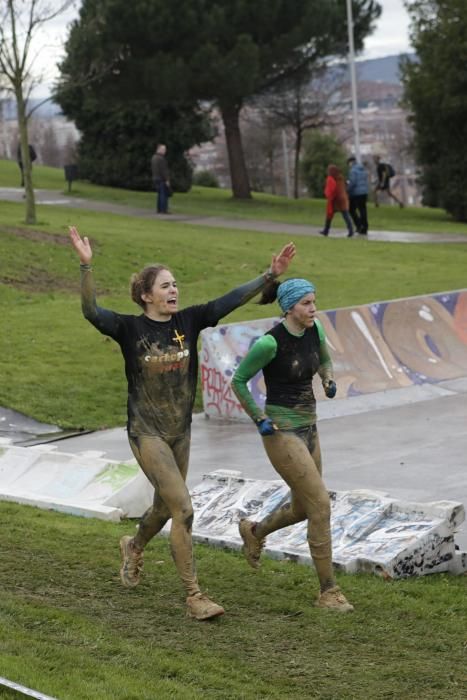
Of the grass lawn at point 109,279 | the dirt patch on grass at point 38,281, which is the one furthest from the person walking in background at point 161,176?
the dirt patch on grass at point 38,281

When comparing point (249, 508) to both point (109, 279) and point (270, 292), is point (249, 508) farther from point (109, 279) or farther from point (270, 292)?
point (109, 279)

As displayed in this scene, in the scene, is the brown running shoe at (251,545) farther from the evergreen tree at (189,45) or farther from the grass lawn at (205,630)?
the evergreen tree at (189,45)

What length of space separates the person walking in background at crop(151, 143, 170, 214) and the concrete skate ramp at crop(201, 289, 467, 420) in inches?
630

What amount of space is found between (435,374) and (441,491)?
6.02m

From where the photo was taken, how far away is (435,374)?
1606 centimetres

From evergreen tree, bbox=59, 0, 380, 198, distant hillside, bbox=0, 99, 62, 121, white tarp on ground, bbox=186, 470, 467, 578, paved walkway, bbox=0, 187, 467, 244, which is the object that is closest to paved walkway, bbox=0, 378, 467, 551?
white tarp on ground, bbox=186, 470, 467, 578

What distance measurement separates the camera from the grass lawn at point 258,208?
34956 millimetres

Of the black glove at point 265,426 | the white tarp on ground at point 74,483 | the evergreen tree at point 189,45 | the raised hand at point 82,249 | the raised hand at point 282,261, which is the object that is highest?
the evergreen tree at point 189,45

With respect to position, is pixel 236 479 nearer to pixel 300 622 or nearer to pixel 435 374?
pixel 300 622

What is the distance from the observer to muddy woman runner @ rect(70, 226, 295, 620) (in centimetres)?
683

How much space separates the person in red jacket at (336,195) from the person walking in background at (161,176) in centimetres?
496

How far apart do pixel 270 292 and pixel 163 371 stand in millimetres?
793

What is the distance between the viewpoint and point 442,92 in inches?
1464

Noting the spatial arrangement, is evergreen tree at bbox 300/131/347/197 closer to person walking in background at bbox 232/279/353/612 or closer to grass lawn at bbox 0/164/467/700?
grass lawn at bbox 0/164/467/700
